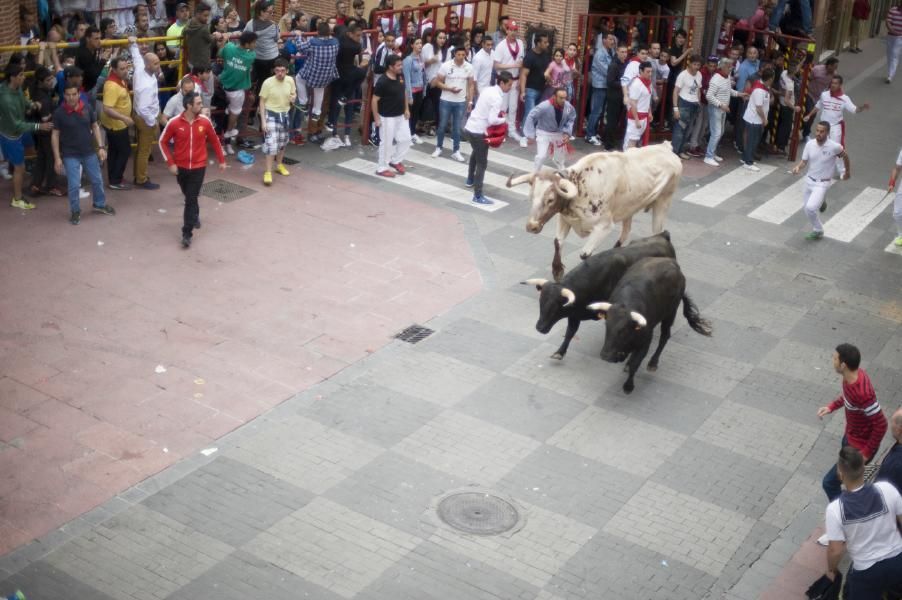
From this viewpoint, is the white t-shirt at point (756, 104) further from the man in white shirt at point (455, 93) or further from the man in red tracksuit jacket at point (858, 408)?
the man in red tracksuit jacket at point (858, 408)

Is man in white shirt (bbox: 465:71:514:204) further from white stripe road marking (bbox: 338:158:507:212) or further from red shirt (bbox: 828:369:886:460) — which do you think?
red shirt (bbox: 828:369:886:460)

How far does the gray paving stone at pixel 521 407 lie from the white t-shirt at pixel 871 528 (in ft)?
12.3

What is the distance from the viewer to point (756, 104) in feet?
68.6

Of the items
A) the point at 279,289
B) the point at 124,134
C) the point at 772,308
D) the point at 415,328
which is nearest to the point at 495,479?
the point at 415,328

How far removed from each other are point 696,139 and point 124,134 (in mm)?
10582

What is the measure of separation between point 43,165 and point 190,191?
8.39ft

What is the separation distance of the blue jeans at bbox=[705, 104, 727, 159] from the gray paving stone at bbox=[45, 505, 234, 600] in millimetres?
14478

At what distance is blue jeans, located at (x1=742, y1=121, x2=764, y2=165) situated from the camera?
2117 cm

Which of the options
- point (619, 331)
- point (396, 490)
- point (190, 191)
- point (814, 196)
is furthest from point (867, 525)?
point (814, 196)

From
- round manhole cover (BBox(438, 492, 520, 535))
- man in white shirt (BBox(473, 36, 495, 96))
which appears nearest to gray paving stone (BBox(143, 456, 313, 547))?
round manhole cover (BBox(438, 492, 520, 535))

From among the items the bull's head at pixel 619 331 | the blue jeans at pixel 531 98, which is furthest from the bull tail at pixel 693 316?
the blue jeans at pixel 531 98

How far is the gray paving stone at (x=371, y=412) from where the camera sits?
11328 mm

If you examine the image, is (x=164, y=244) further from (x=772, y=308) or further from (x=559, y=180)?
(x=772, y=308)

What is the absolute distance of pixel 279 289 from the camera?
14.4m
